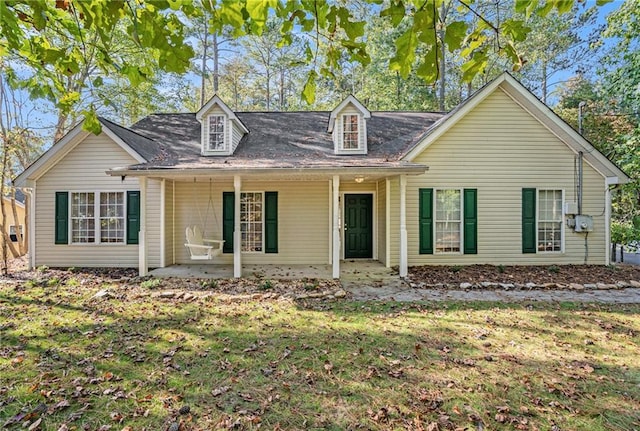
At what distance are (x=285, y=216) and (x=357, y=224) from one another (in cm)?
233

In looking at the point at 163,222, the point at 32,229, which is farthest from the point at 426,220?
the point at 32,229

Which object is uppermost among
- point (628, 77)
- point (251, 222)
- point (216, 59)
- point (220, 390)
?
point (216, 59)

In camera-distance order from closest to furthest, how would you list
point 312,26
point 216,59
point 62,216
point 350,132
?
point 312,26
point 62,216
point 350,132
point 216,59

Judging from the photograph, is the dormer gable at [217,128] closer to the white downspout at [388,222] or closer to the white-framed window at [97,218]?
the white-framed window at [97,218]

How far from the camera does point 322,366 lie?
379cm

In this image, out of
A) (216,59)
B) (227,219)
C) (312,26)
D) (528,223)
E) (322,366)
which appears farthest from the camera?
(216,59)

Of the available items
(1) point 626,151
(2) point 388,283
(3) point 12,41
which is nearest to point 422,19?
(3) point 12,41

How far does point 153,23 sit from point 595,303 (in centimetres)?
779

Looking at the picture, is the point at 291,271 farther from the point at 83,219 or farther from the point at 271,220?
the point at 83,219

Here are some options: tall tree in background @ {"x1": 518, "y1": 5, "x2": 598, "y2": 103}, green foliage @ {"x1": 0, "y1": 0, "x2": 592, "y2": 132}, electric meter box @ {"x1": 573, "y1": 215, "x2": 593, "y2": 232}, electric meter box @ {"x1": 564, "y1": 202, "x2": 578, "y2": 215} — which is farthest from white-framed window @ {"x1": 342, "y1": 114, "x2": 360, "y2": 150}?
tall tree in background @ {"x1": 518, "y1": 5, "x2": 598, "y2": 103}

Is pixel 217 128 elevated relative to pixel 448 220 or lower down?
elevated

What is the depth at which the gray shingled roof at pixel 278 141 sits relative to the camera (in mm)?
8859

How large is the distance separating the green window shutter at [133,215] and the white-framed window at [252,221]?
2856 mm

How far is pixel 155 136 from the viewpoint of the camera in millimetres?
11406
